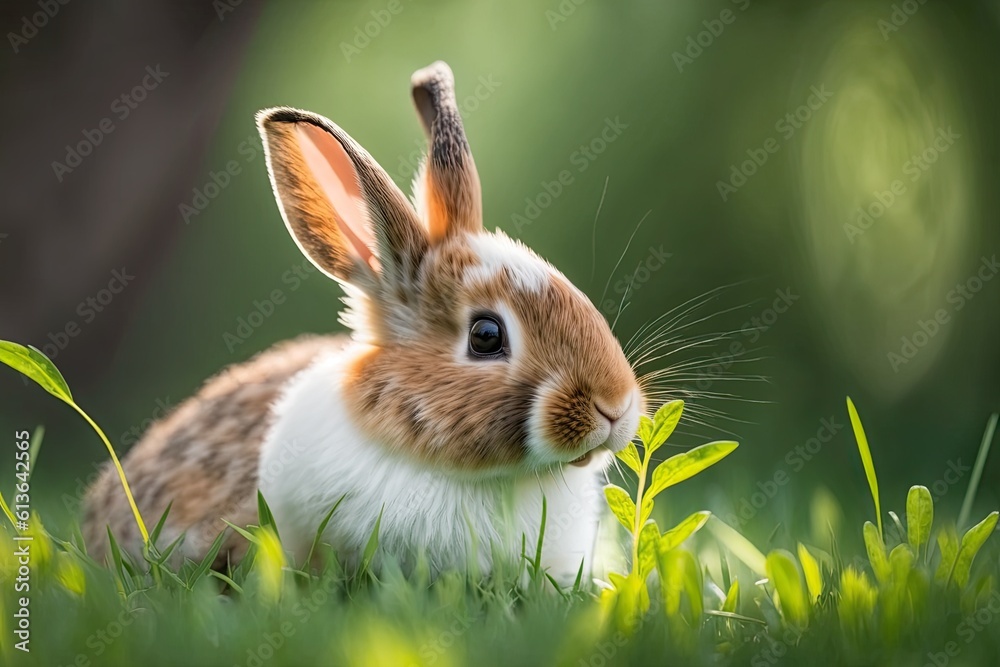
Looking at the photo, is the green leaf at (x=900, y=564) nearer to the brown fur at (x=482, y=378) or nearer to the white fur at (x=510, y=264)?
the brown fur at (x=482, y=378)

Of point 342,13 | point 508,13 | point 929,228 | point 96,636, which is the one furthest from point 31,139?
point 929,228

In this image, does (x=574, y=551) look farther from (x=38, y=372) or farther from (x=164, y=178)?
(x=164, y=178)
